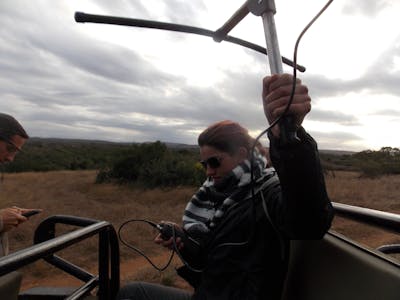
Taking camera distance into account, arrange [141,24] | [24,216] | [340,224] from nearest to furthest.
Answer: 1. [141,24]
2. [24,216]
3. [340,224]

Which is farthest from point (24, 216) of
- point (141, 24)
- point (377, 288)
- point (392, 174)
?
point (392, 174)

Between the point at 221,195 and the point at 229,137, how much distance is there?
28cm

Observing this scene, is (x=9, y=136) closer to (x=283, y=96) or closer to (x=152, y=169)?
(x=283, y=96)

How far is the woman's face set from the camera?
1843 mm

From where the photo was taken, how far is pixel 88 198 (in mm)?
13367

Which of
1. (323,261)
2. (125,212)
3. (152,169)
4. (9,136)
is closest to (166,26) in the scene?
(323,261)

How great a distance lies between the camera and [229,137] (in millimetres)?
1853

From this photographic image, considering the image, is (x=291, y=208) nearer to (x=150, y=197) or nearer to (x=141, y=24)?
(x=141, y=24)

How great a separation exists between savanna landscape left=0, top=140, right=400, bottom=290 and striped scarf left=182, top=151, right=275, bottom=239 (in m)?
2.87

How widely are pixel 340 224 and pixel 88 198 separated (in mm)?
8552

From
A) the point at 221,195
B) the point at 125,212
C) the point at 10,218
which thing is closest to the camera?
the point at 221,195

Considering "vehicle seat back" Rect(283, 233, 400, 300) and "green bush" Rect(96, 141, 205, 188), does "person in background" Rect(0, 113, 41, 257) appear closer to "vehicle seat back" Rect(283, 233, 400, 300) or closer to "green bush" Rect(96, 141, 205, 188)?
"vehicle seat back" Rect(283, 233, 400, 300)

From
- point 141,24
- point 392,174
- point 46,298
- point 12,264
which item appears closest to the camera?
point 141,24

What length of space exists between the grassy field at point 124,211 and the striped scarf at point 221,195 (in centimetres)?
287
